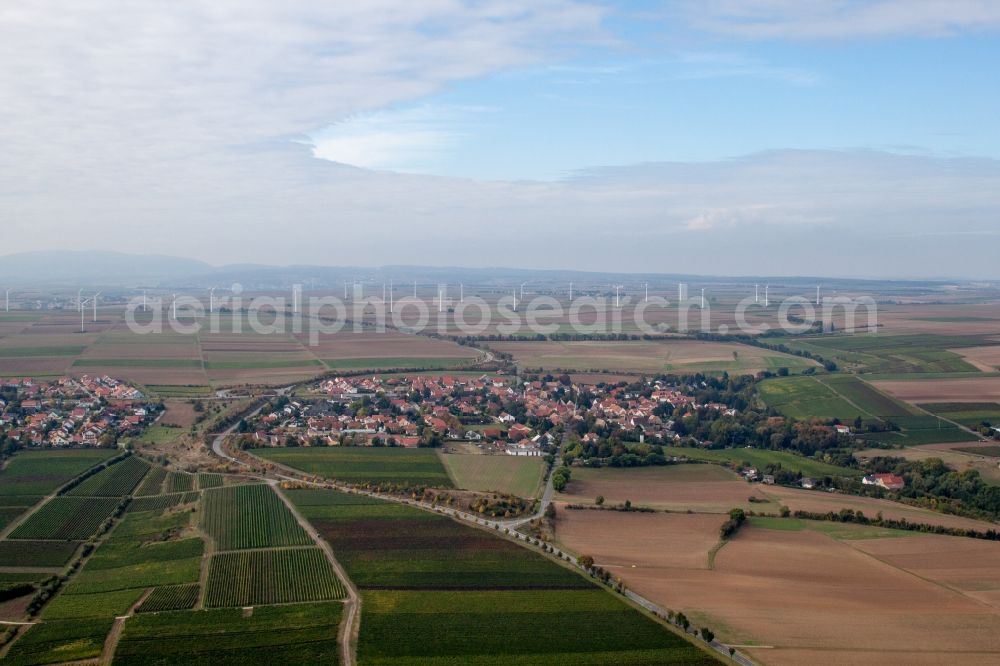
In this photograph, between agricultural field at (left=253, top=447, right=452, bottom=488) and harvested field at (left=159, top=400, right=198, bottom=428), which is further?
harvested field at (left=159, top=400, right=198, bottom=428)

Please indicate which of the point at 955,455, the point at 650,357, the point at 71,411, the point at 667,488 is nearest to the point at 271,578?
the point at 667,488

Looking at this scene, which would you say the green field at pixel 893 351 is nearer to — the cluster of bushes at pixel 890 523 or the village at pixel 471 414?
the village at pixel 471 414

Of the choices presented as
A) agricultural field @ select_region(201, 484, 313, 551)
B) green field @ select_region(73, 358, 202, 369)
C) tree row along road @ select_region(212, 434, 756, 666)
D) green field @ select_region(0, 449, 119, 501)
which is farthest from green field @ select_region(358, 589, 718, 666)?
green field @ select_region(73, 358, 202, 369)

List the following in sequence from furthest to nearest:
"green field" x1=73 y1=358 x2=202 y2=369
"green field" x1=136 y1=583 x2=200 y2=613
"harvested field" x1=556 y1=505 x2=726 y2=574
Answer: "green field" x1=73 y1=358 x2=202 y2=369 < "harvested field" x1=556 y1=505 x2=726 y2=574 < "green field" x1=136 y1=583 x2=200 y2=613

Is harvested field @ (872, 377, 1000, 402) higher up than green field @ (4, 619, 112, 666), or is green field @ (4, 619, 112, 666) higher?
harvested field @ (872, 377, 1000, 402)

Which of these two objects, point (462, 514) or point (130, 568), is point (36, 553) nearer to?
point (130, 568)

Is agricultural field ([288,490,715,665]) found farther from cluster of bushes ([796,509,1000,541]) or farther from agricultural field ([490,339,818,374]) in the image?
agricultural field ([490,339,818,374])
